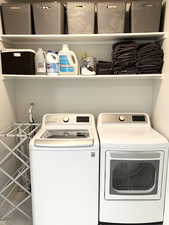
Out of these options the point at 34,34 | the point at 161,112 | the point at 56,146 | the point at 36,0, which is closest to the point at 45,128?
the point at 56,146

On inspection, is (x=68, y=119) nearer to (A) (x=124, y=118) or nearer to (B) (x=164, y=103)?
(A) (x=124, y=118)

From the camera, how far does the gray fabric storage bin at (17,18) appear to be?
6.32 feet

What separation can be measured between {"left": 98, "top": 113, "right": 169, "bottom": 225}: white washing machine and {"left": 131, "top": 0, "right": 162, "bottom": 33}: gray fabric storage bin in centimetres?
103

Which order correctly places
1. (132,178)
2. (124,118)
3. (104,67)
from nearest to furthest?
1. (132,178)
2. (104,67)
3. (124,118)

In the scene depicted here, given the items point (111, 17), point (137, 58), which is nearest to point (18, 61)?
point (111, 17)

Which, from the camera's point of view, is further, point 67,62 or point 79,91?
point 79,91

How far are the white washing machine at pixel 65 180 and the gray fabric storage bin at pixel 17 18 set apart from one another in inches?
41.5

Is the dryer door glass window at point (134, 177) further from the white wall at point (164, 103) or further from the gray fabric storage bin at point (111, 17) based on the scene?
the gray fabric storage bin at point (111, 17)

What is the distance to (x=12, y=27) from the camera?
1973 mm

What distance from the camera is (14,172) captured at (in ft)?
7.79

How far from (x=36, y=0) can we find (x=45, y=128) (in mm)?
1373

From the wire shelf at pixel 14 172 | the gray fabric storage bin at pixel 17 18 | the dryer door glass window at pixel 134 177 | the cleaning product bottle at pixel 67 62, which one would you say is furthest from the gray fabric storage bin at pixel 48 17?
the dryer door glass window at pixel 134 177

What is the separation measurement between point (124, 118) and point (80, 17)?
1.13 metres

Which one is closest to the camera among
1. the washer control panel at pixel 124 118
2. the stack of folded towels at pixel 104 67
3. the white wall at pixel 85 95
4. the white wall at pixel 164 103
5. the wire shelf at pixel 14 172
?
the white wall at pixel 164 103
